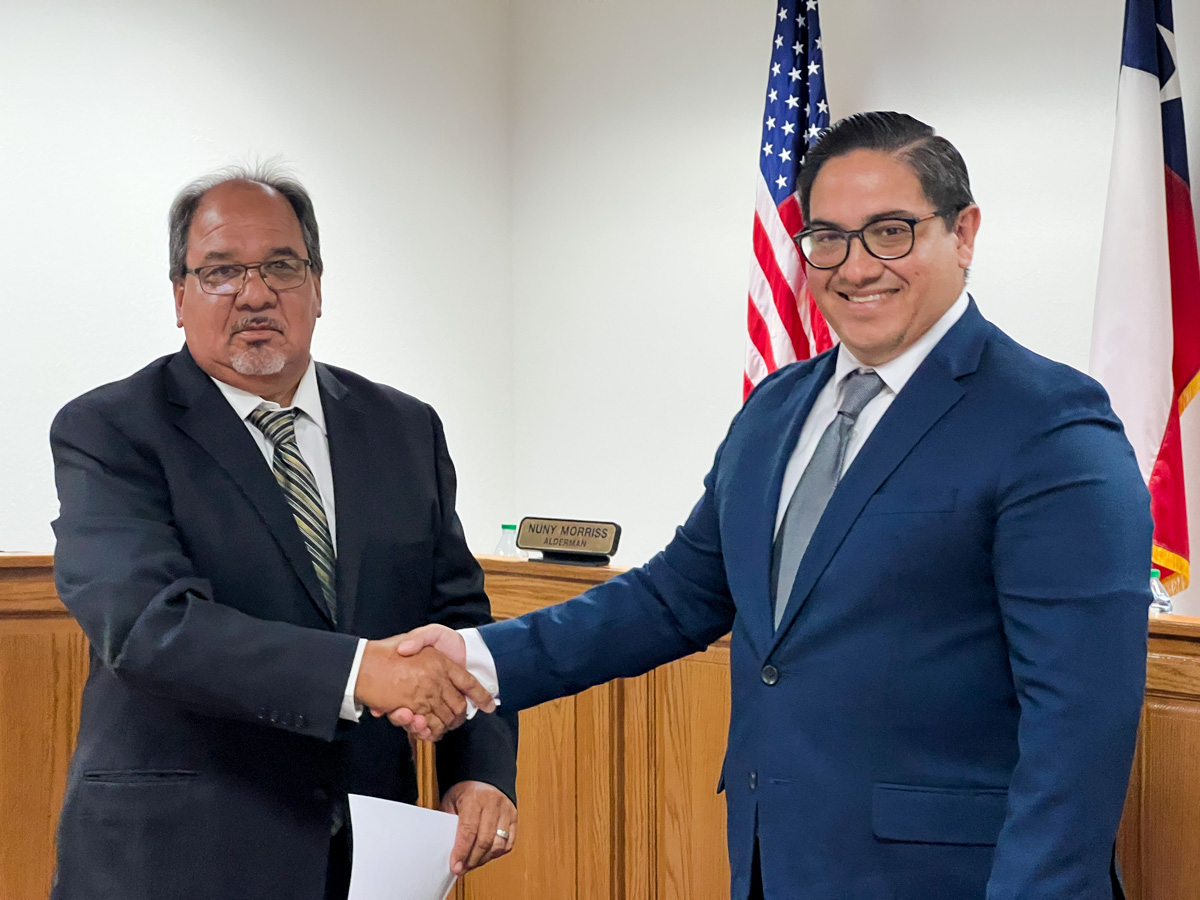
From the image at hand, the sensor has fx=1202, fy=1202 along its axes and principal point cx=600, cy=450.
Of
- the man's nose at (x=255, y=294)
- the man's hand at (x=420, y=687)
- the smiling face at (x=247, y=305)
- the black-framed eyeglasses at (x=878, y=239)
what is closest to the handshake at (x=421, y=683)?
the man's hand at (x=420, y=687)

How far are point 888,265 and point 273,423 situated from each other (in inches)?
40.2

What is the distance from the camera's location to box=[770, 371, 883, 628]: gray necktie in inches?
66.7

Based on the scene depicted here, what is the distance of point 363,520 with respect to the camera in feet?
6.57

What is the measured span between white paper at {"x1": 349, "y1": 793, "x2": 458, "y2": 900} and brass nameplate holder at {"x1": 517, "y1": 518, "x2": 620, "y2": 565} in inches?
45.8

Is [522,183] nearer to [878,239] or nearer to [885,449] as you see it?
[878,239]

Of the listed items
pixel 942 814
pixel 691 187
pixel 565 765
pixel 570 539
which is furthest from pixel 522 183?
pixel 942 814

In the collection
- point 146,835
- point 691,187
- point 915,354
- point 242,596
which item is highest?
point 691,187

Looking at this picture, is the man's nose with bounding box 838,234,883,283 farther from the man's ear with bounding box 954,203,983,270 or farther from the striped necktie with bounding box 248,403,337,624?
the striped necktie with bounding box 248,403,337,624

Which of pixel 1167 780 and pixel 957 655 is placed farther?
pixel 1167 780

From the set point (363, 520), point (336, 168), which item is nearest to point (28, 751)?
point (363, 520)

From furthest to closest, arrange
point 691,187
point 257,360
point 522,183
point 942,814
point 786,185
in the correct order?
point 522,183
point 691,187
point 786,185
point 257,360
point 942,814

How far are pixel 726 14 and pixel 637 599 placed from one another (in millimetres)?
3511

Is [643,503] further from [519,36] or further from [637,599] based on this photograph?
[637,599]

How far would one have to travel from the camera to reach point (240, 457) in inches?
75.0
